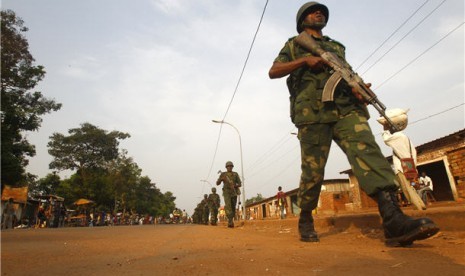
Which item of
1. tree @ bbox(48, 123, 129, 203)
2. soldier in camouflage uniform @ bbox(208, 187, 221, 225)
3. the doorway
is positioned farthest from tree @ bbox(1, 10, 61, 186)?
the doorway

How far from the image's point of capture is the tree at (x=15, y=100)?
2005 centimetres

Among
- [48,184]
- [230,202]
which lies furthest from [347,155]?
[48,184]

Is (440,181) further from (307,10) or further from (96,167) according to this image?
(96,167)

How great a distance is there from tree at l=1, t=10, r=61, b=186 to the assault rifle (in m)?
21.3

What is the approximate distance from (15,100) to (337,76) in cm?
2509

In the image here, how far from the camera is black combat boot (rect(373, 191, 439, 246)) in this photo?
6.77 ft

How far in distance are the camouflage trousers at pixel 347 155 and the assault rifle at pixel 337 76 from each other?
0.81ft

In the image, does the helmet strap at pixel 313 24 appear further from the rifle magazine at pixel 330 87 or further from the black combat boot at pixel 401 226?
the black combat boot at pixel 401 226

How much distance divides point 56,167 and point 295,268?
155 ft

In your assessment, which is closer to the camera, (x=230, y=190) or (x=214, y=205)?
(x=230, y=190)

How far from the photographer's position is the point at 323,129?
9.57 ft

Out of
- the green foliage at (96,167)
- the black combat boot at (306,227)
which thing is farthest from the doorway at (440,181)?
the green foliage at (96,167)

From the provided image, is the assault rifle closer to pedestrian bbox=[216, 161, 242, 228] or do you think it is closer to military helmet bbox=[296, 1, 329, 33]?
military helmet bbox=[296, 1, 329, 33]

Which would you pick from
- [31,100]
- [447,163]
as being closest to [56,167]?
[31,100]
